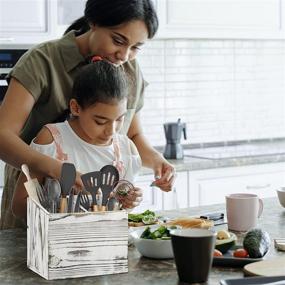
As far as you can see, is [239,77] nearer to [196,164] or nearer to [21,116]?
[196,164]

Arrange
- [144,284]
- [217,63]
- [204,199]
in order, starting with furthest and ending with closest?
[217,63]
[204,199]
[144,284]

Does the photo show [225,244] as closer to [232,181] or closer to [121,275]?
[121,275]

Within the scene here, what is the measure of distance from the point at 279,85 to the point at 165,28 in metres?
1.24

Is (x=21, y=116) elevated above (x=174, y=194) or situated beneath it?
elevated above

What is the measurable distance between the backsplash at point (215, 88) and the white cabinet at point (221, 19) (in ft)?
1.11

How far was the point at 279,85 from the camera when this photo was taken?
4934 millimetres

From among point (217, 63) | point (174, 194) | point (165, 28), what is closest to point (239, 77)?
point (217, 63)

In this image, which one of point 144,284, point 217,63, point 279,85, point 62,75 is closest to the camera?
point 144,284

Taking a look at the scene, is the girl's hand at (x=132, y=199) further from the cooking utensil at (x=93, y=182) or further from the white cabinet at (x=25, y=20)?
the white cabinet at (x=25, y=20)

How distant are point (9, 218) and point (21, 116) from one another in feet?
1.27

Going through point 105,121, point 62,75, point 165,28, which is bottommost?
point 105,121

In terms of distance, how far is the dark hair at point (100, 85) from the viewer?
2.07 metres

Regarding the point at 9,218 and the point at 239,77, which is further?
the point at 239,77

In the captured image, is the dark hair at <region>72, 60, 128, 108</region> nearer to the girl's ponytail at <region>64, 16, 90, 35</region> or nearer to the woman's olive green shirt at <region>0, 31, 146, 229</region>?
the woman's olive green shirt at <region>0, 31, 146, 229</region>
